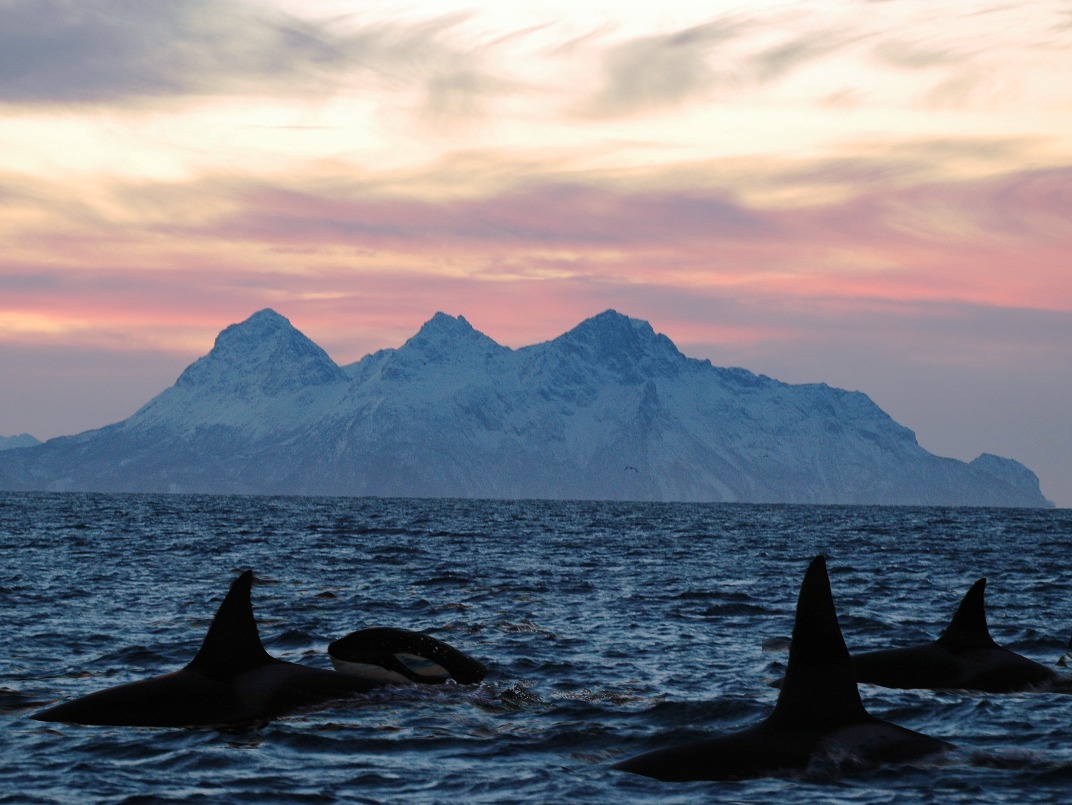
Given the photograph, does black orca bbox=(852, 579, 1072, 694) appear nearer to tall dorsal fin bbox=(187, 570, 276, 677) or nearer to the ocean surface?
the ocean surface

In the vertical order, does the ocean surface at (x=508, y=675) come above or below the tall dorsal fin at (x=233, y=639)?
below

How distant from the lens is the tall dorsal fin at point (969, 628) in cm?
1917

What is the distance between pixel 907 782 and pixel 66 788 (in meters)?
7.79

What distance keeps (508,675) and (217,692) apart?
208 inches

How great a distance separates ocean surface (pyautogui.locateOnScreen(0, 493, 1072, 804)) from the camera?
13031 mm

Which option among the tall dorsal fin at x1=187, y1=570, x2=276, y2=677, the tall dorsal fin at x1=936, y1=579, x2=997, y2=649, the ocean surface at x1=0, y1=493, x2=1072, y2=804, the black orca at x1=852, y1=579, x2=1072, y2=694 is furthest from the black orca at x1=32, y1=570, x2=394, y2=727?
the tall dorsal fin at x1=936, y1=579, x2=997, y2=649

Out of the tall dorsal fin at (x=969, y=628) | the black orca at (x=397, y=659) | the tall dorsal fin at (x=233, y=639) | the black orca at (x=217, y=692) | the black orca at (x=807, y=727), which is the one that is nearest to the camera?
the black orca at (x=807, y=727)

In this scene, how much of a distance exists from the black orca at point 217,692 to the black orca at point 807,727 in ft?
16.5

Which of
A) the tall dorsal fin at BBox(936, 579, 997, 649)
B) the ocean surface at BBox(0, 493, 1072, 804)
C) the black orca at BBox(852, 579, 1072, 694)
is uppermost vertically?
the tall dorsal fin at BBox(936, 579, 997, 649)

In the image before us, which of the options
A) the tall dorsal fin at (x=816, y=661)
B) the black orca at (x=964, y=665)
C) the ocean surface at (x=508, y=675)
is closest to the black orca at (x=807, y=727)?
the tall dorsal fin at (x=816, y=661)

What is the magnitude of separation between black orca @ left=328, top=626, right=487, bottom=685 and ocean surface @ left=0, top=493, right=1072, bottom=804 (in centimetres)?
30

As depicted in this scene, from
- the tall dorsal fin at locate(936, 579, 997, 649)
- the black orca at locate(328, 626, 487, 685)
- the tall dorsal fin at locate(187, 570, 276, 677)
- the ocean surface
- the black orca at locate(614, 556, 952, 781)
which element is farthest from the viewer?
the tall dorsal fin at locate(936, 579, 997, 649)

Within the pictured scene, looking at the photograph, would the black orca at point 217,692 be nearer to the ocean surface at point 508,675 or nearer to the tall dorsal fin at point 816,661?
the ocean surface at point 508,675

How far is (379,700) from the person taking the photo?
680 inches
